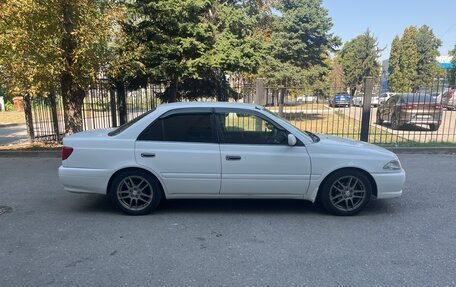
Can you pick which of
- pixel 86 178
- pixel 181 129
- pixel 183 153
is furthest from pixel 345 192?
pixel 86 178

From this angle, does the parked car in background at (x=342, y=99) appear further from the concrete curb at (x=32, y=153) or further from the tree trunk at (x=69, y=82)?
the concrete curb at (x=32, y=153)

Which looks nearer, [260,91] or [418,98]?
[260,91]

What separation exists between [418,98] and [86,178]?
11782mm

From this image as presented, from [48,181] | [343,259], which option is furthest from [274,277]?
[48,181]

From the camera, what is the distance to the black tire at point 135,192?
4.71 m

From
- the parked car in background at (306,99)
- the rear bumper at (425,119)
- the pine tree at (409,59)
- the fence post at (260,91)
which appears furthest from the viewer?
the pine tree at (409,59)

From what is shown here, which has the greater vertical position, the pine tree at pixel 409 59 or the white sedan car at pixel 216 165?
the pine tree at pixel 409 59

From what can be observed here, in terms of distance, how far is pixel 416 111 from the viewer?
1245cm

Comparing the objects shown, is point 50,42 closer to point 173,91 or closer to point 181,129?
point 173,91

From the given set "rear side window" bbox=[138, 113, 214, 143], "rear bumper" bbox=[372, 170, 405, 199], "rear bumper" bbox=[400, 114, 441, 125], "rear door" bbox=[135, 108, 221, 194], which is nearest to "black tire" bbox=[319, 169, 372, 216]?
"rear bumper" bbox=[372, 170, 405, 199]

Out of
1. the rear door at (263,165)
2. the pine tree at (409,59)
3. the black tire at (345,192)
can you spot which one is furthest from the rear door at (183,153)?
the pine tree at (409,59)

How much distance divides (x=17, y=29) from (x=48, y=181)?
3631 millimetres

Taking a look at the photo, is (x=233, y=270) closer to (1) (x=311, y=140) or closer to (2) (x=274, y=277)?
(2) (x=274, y=277)

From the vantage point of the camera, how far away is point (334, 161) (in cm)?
466
